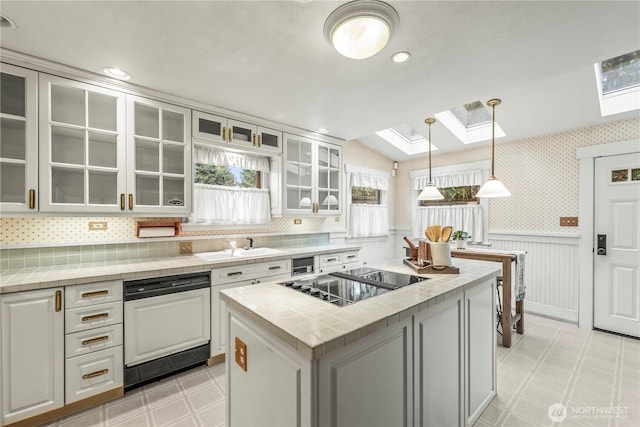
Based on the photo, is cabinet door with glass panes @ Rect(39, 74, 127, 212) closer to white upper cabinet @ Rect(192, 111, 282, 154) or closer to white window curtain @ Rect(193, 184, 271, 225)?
white upper cabinet @ Rect(192, 111, 282, 154)

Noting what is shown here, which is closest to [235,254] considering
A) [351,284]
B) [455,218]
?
[351,284]

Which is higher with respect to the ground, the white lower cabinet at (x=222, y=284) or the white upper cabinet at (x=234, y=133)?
the white upper cabinet at (x=234, y=133)

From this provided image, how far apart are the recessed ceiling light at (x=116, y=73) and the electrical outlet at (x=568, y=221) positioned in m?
4.80

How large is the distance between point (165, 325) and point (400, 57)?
2.68 m

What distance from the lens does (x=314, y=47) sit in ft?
5.84

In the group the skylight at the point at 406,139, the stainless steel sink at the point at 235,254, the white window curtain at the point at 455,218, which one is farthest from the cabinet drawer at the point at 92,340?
the white window curtain at the point at 455,218

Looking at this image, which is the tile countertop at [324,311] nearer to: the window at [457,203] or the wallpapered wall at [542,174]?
the wallpapered wall at [542,174]

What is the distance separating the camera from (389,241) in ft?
16.9

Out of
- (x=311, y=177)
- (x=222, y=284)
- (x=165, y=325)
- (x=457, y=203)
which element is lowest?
(x=165, y=325)

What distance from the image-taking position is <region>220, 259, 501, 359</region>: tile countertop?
0.93 metres

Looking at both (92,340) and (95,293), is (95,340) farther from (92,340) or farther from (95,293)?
(95,293)

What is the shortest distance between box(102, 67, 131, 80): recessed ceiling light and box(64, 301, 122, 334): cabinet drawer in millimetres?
1707

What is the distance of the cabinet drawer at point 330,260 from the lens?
10.9 ft

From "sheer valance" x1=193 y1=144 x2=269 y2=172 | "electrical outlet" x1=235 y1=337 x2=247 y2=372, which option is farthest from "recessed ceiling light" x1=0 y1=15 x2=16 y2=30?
"electrical outlet" x1=235 y1=337 x2=247 y2=372
